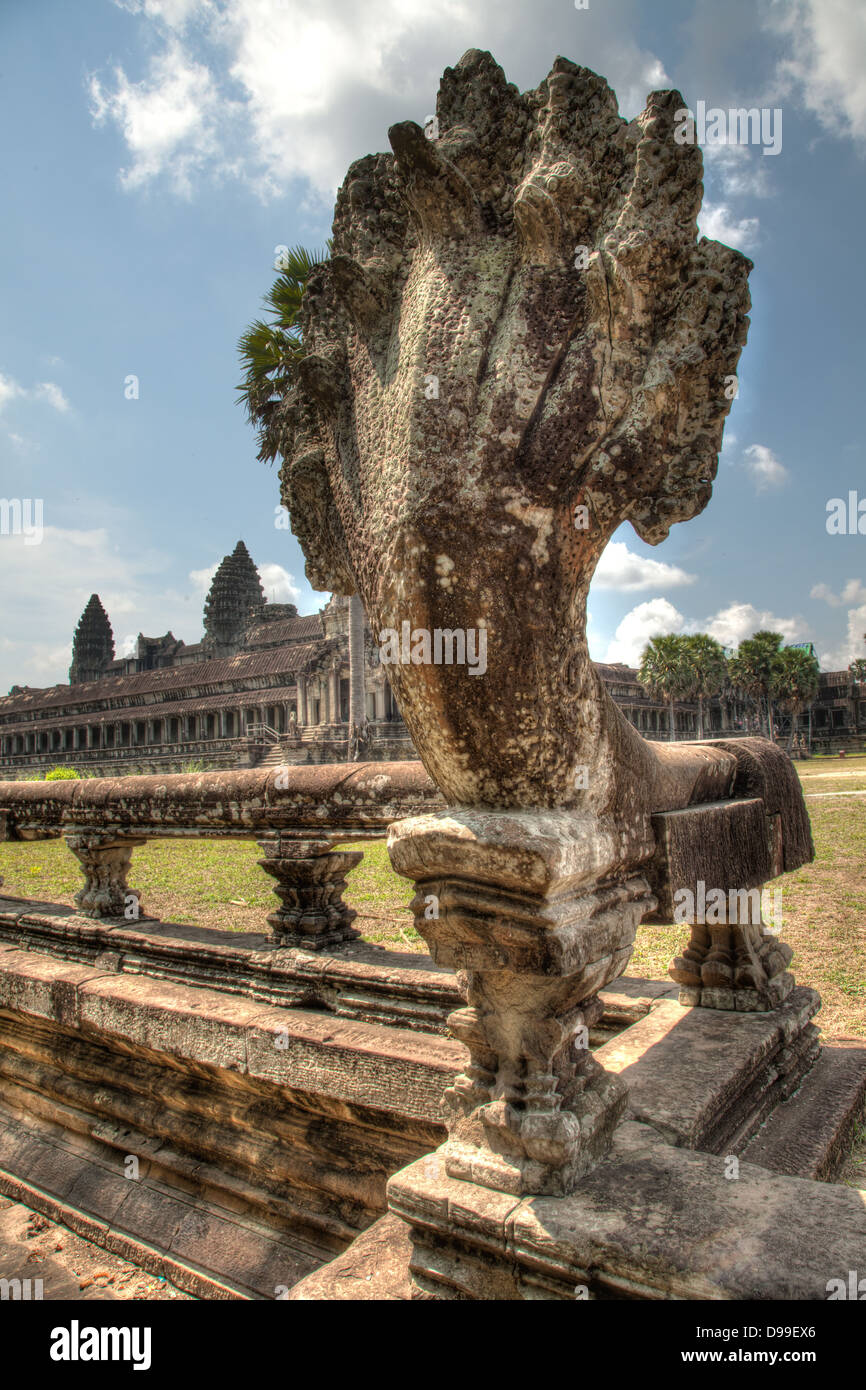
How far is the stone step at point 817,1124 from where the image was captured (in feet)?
6.77

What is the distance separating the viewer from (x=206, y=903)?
7.26 m

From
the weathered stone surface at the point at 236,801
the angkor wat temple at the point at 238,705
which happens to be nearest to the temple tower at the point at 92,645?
the angkor wat temple at the point at 238,705

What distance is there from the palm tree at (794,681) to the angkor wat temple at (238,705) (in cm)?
848

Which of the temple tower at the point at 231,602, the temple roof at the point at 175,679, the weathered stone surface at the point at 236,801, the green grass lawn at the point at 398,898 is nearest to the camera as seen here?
the weathered stone surface at the point at 236,801

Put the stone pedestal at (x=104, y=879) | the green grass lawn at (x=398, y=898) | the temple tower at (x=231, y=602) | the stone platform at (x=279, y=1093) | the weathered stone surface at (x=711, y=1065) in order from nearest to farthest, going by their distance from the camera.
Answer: the weathered stone surface at (x=711, y=1065) → the stone platform at (x=279, y=1093) → the stone pedestal at (x=104, y=879) → the green grass lawn at (x=398, y=898) → the temple tower at (x=231, y=602)

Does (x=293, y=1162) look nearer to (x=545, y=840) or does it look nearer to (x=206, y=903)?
(x=545, y=840)

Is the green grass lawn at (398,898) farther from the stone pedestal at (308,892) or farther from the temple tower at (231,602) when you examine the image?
the temple tower at (231,602)

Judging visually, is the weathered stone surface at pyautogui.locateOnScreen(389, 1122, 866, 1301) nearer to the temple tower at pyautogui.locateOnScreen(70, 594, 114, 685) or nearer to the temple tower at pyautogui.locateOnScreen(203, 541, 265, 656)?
the temple tower at pyautogui.locateOnScreen(203, 541, 265, 656)

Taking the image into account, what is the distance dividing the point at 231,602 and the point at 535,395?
60762mm

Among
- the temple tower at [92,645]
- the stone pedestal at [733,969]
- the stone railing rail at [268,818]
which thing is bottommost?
the stone pedestal at [733,969]

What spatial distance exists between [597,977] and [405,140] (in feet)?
5.80

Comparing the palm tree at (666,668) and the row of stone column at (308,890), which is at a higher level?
the palm tree at (666,668)

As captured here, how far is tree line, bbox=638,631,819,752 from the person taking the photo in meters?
51.6
